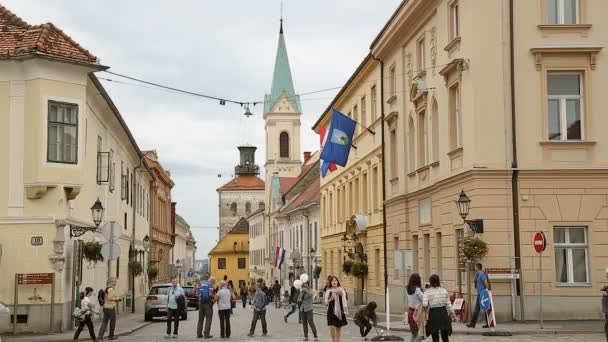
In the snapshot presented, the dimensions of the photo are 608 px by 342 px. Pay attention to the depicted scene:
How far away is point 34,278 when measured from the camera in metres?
24.8

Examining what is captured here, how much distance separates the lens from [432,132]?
2969 centimetres

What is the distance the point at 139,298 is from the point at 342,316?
107 ft

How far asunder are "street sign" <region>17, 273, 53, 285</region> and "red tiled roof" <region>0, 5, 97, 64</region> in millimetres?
6022

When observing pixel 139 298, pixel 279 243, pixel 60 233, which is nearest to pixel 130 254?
pixel 139 298

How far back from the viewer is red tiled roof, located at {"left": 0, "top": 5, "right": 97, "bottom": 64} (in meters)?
24.8

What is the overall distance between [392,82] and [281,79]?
237 feet

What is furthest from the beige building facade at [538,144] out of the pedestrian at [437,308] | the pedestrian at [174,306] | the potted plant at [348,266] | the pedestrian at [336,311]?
the potted plant at [348,266]

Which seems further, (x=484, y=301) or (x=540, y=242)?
(x=484, y=301)

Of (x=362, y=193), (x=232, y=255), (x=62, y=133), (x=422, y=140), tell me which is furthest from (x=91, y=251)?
(x=232, y=255)

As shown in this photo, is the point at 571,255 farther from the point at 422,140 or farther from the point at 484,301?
the point at 422,140

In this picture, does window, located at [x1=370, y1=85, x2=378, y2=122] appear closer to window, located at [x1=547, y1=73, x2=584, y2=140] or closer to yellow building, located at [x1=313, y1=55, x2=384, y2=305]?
yellow building, located at [x1=313, y1=55, x2=384, y2=305]

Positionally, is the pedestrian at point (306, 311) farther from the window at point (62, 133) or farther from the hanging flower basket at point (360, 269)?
the hanging flower basket at point (360, 269)

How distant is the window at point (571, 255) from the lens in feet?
81.4

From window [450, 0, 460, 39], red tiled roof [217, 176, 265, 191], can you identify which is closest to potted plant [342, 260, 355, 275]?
window [450, 0, 460, 39]
